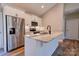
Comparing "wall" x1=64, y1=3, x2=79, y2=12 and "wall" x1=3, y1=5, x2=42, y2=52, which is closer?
"wall" x1=3, y1=5, x2=42, y2=52

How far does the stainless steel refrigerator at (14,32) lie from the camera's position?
220cm

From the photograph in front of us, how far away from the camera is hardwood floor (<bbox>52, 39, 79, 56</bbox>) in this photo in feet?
7.19

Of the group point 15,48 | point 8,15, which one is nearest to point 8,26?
point 8,15

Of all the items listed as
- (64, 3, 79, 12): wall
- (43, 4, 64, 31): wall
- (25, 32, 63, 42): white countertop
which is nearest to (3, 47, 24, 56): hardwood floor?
(25, 32, 63, 42): white countertop

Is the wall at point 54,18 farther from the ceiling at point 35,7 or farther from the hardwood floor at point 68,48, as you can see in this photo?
the hardwood floor at point 68,48

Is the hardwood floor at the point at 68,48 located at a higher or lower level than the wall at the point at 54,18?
lower

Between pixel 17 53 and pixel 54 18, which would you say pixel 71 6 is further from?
pixel 17 53

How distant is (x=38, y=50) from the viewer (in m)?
2.20

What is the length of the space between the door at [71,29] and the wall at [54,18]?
13 centimetres

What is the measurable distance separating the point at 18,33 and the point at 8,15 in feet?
1.27

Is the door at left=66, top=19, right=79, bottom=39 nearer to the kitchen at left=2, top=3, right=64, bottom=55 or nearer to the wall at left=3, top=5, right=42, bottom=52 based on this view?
the kitchen at left=2, top=3, right=64, bottom=55

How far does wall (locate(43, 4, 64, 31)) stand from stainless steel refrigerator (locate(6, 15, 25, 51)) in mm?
438

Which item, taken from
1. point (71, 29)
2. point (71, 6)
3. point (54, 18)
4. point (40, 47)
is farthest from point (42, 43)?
point (71, 6)

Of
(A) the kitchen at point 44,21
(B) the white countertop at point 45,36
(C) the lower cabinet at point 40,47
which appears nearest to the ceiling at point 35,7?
(A) the kitchen at point 44,21
